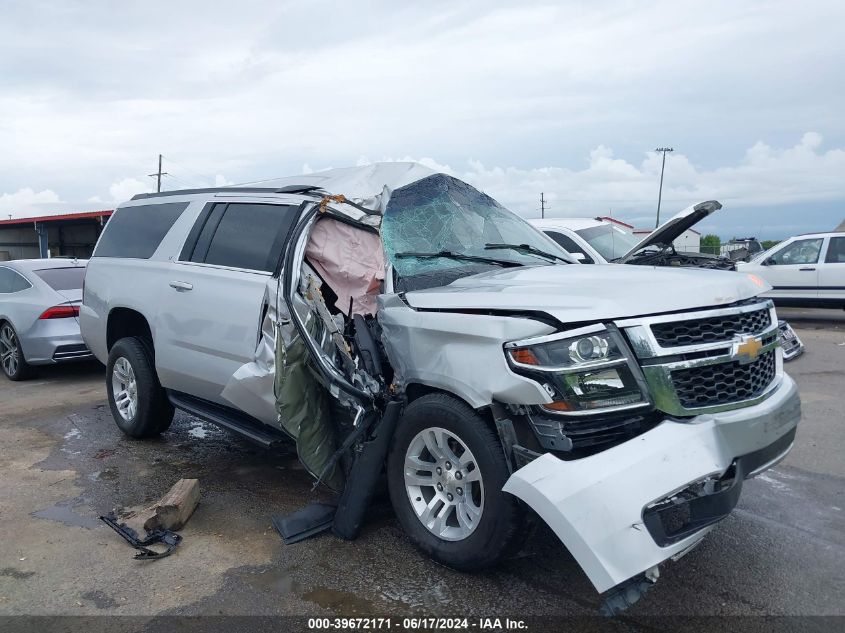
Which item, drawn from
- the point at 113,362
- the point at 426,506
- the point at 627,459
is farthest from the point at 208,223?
the point at 627,459

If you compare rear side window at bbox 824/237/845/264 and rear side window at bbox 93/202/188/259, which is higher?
rear side window at bbox 93/202/188/259

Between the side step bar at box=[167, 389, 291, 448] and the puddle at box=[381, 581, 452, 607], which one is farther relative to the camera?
the side step bar at box=[167, 389, 291, 448]

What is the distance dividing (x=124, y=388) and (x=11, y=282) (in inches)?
177

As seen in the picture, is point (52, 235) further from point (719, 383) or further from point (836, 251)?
point (719, 383)

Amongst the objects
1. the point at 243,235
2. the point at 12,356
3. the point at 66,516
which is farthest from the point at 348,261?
the point at 12,356

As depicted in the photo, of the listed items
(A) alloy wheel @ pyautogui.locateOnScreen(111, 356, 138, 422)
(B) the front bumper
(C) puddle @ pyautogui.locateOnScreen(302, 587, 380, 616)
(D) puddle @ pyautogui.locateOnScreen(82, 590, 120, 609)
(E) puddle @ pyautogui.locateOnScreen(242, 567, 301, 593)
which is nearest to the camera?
(B) the front bumper

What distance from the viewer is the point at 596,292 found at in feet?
10.7

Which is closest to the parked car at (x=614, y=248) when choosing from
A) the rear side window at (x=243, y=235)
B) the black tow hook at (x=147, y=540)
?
the rear side window at (x=243, y=235)

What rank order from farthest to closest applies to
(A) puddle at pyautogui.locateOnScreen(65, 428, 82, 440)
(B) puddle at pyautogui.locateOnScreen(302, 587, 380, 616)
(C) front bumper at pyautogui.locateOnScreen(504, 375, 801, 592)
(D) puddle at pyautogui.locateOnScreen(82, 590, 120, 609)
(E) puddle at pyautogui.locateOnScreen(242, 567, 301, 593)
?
(A) puddle at pyautogui.locateOnScreen(65, 428, 82, 440)
(E) puddle at pyautogui.locateOnScreen(242, 567, 301, 593)
(D) puddle at pyautogui.locateOnScreen(82, 590, 120, 609)
(B) puddle at pyautogui.locateOnScreen(302, 587, 380, 616)
(C) front bumper at pyautogui.locateOnScreen(504, 375, 801, 592)

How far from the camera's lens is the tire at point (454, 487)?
10.5 feet

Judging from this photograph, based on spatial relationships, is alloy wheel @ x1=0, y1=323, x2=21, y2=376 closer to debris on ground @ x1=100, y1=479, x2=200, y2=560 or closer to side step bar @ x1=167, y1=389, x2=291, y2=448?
side step bar @ x1=167, y1=389, x2=291, y2=448

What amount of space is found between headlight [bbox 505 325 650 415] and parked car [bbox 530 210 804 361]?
2.51 meters

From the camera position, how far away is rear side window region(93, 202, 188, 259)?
5.73m

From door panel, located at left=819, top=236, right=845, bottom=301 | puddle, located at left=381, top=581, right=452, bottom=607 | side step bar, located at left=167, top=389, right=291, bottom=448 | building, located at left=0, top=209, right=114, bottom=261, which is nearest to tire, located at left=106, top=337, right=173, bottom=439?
side step bar, located at left=167, top=389, right=291, bottom=448
